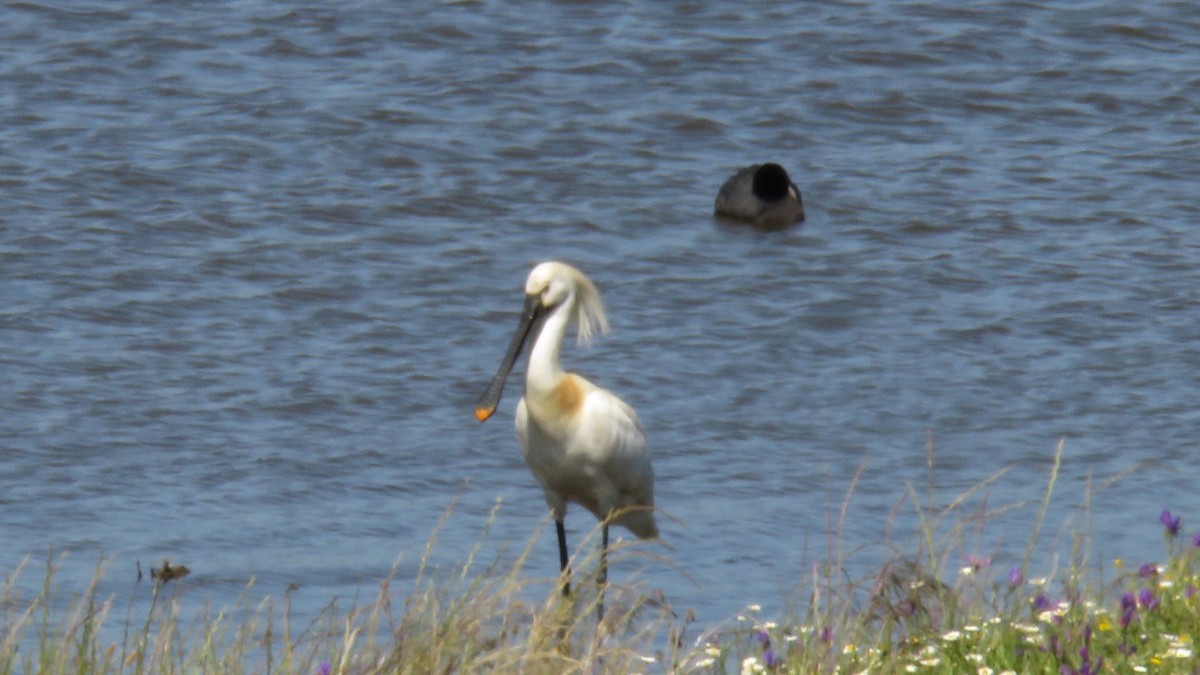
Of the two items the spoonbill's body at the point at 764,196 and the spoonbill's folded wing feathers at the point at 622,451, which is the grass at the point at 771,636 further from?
the spoonbill's body at the point at 764,196

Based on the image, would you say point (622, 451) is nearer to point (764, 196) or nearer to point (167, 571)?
point (167, 571)

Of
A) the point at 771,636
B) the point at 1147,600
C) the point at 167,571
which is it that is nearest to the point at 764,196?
the point at 167,571

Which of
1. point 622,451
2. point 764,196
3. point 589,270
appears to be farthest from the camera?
point 764,196

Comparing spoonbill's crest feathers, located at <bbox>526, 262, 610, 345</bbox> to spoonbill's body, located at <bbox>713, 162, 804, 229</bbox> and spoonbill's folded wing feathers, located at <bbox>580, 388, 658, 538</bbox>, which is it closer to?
spoonbill's folded wing feathers, located at <bbox>580, 388, 658, 538</bbox>

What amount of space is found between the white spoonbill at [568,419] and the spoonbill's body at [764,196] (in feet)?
15.7

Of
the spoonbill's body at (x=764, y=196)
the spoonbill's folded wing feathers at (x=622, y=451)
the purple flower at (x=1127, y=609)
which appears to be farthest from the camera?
A: the spoonbill's body at (x=764, y=196)

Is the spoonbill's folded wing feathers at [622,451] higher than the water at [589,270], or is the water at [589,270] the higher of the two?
the spoonbill's folded wing feathers at [622,451]

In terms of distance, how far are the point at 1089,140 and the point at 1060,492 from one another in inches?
244

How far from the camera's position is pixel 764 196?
11.5m

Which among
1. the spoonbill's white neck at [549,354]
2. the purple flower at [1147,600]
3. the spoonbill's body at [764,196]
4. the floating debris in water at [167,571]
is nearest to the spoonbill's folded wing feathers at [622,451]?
the spoonbill's white neck at [549,354]

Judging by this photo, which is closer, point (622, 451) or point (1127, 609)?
point (1127, 609)

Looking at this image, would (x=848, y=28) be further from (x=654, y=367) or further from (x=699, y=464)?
(x=699, y=464)

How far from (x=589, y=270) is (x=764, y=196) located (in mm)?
1442

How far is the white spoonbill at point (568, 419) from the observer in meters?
6.30
